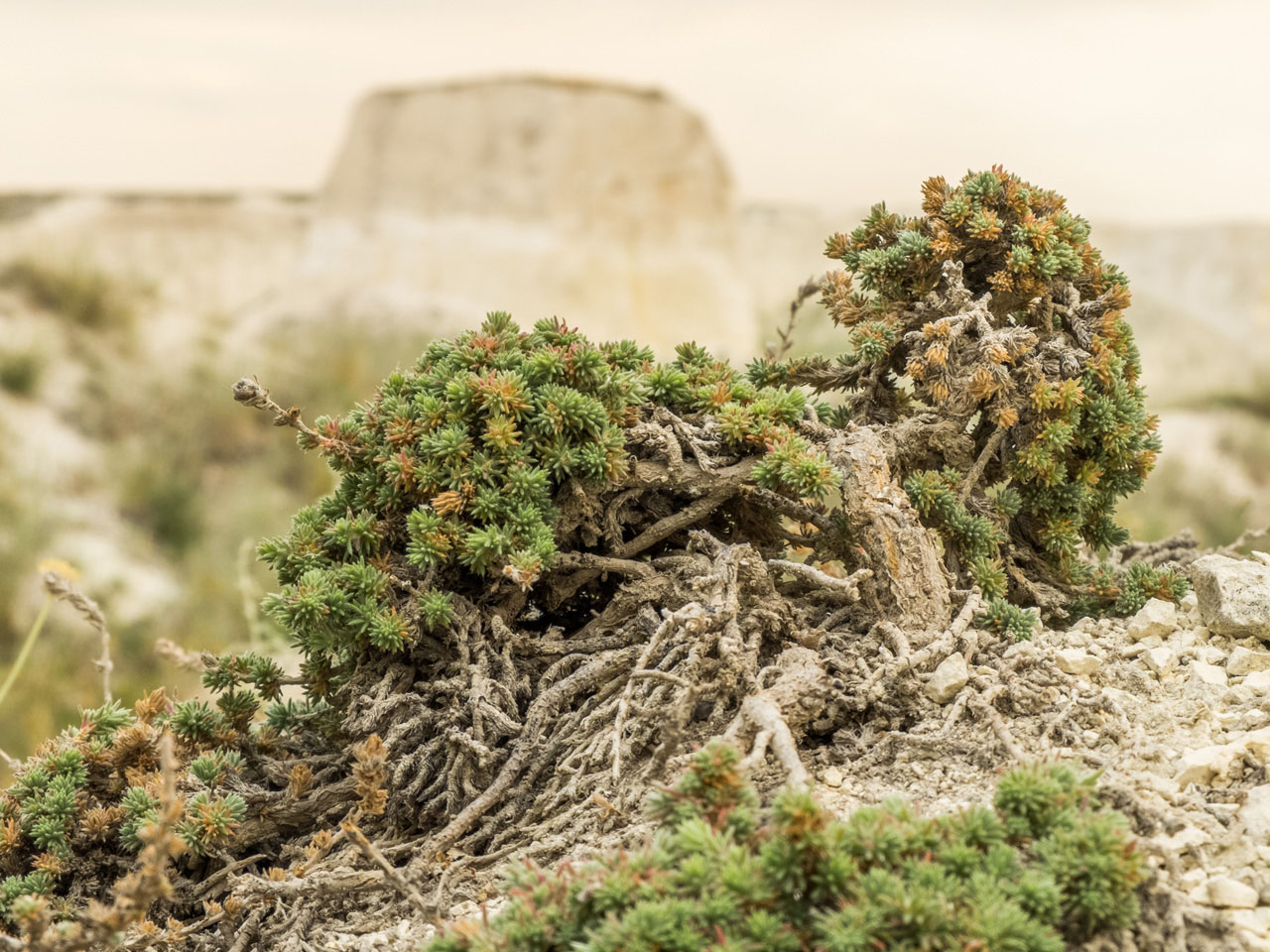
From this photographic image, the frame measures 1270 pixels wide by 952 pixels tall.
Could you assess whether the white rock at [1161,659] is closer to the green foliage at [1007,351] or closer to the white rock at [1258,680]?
the white rock at [1258,680]

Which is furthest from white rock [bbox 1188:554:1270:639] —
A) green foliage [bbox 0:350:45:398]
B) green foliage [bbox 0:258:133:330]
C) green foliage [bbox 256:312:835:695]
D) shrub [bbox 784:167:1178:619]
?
green foliage [bbox 0:258:133:330]

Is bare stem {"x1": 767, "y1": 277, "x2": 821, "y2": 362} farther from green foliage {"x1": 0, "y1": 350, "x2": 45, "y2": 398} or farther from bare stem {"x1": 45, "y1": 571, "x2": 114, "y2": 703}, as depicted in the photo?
green foliage {"x1": 0, "y1": 350, "x2": 45, "y2": 398}

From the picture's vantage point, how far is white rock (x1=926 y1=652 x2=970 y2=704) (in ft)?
7.61

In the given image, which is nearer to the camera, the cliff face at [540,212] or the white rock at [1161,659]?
the white rock at [1161,659]

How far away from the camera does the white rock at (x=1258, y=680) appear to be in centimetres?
243

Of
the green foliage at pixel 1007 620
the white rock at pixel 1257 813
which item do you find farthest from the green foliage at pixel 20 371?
the white rock at pixel 1257 813

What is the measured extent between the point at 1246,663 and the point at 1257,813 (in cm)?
57

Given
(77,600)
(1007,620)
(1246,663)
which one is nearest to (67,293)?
(77,600)

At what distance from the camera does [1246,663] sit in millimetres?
2521

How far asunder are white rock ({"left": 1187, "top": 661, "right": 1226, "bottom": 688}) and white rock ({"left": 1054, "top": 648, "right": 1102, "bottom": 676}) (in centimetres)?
22

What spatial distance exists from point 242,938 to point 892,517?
64.5 inches

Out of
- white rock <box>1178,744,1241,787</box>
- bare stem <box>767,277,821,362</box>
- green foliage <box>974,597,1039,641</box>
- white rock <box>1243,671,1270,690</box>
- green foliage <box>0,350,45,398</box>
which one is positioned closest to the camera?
white rock <box>1178,744,1241,787</box>

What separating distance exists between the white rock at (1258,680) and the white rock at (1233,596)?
0.15m

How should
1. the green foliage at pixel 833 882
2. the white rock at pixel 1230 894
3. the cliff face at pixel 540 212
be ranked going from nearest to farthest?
the green foliage at pixel 833 882
the white rock at pixel 1230 894
the cliff face at pixel 540 212
